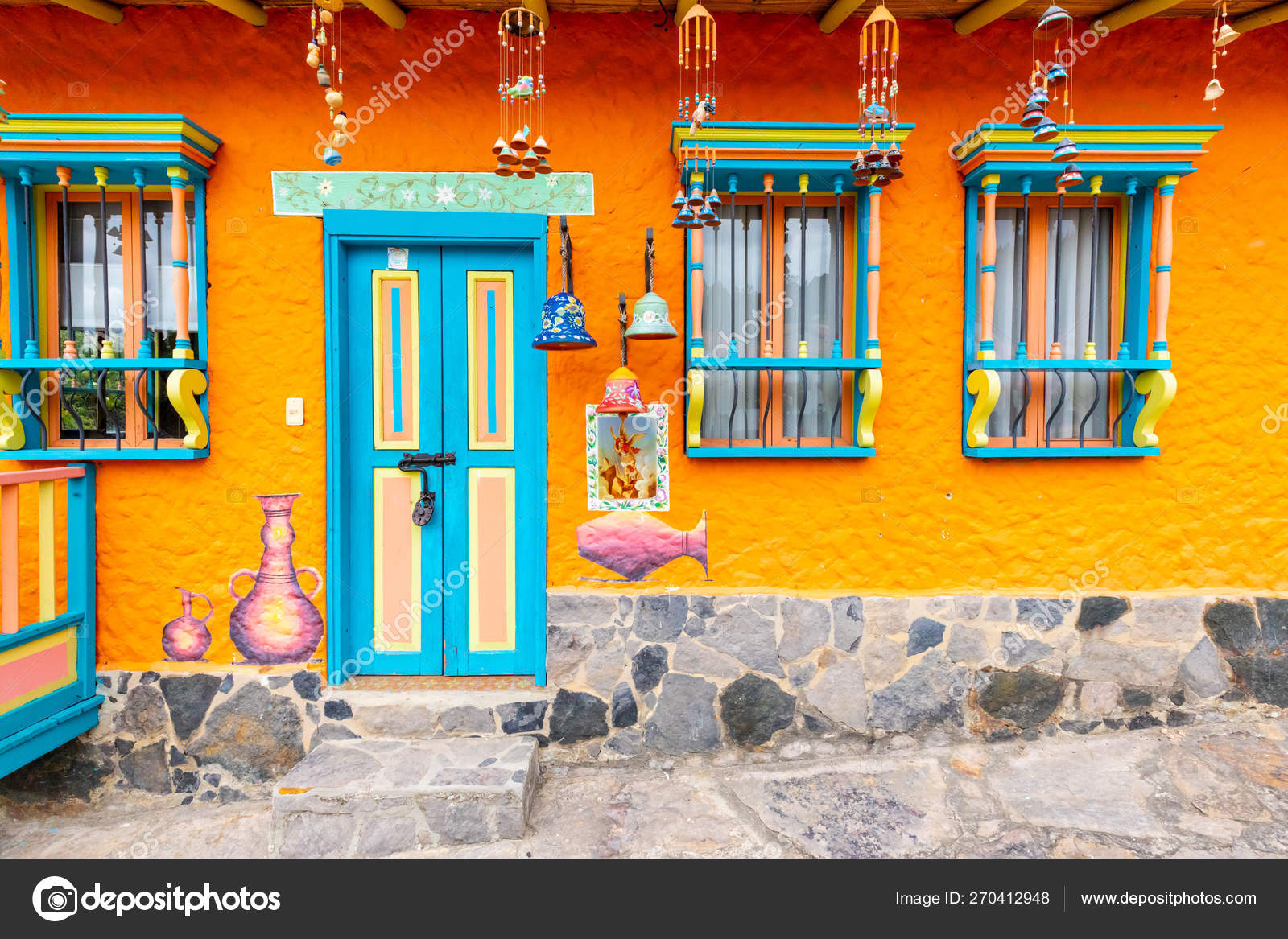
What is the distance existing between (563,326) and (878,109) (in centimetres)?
157

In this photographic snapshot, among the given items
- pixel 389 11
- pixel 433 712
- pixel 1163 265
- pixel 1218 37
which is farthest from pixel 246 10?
pixel 1163 265

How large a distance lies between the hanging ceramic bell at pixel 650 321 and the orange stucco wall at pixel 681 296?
0.32 meters

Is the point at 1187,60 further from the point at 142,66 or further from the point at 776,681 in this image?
the point at 142,66

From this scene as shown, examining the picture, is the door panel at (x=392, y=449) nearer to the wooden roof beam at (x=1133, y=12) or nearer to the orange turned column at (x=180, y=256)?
the orange turned column at (x=180, y=256)

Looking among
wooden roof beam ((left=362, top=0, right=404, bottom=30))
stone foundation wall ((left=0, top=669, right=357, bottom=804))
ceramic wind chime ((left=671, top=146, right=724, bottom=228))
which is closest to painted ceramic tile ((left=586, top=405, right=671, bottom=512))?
Result: ceramic wind chime ((left=671, top=146, right=724, bottom=228))

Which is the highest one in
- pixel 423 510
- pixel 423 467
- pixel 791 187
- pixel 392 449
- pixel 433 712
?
pixel 791 187

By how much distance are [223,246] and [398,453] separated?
4.52ft

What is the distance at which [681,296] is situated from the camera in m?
3.58

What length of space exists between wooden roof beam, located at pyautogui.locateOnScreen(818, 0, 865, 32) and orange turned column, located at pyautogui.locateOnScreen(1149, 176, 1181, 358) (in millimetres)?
1862

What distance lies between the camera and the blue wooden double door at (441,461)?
143 inches

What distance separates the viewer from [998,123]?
351 centimetres

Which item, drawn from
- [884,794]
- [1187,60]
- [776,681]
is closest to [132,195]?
[776,681]

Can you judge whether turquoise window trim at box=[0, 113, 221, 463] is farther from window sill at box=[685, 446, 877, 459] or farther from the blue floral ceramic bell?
window sill at box=[685, 446, 877, 459]

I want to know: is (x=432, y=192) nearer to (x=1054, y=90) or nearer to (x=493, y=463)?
(x=493, y=463)
